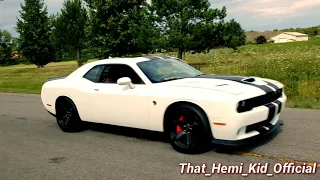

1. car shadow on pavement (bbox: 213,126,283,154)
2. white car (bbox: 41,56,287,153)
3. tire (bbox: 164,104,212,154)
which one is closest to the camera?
white car (bbox: 41,56,287,153)

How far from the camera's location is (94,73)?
22.0 ft

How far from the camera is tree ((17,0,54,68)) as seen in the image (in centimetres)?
4722

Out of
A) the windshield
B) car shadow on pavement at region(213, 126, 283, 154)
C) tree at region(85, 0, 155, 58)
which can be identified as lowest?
car shadow on pavement at region(213, 126, 283, 154)

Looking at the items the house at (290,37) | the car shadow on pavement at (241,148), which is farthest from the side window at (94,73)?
the house at (290,37)

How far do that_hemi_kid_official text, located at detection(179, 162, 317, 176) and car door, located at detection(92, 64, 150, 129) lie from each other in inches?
55.8

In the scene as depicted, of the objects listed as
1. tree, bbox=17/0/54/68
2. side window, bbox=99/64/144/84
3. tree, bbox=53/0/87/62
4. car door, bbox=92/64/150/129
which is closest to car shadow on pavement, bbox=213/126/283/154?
car door, bbox=92/64/150/129

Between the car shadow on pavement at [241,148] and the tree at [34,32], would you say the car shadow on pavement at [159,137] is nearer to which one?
the car shadow on pavement at [241,148]

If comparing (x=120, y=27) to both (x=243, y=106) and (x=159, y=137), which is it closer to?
(x=159, y=137)

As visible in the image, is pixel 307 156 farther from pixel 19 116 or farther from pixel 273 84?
pixel 19 116

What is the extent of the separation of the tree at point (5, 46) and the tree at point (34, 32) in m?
44.2

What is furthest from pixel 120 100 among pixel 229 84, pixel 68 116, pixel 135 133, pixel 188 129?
pixel 229 84

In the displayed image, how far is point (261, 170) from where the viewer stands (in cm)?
419

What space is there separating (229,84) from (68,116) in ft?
11.8

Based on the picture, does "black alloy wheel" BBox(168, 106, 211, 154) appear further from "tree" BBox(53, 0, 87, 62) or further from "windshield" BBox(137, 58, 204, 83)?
"tree" BBox(53, 0, 87, 62)
